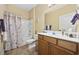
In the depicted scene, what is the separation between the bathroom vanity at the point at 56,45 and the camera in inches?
62.6

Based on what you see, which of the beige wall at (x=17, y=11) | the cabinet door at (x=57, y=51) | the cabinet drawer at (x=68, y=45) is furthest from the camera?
the beige wall at (x=17, y=11)

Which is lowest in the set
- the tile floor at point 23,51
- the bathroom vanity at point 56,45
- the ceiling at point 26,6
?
the tile floor at point 23,51

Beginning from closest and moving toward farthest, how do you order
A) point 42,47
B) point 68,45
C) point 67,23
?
point 68,45 < point 67,23 < point 42,47

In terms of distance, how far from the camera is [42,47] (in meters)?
1.86

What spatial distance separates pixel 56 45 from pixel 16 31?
0.61 m

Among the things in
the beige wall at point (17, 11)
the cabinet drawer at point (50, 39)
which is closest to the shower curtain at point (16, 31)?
the beige wall at point (17, 11)

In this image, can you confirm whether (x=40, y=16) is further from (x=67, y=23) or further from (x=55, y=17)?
(x=67, y=23)

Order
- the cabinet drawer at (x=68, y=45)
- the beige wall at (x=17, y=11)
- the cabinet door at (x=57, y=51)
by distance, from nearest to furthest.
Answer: the cabinet drawer at (x=68, y=45), the cabinet door at (x=57, y=51), the beige wall at (x=17, y=11)

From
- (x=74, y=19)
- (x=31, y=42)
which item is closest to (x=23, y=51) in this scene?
(x=31, y=42)

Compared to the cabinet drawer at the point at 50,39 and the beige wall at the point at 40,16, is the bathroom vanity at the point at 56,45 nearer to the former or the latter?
the cabinet drawer at the point at 50,39

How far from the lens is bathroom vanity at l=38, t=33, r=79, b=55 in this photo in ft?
5.22

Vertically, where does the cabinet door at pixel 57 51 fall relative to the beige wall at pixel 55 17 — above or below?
below

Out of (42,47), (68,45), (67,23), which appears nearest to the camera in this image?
(68,45)
